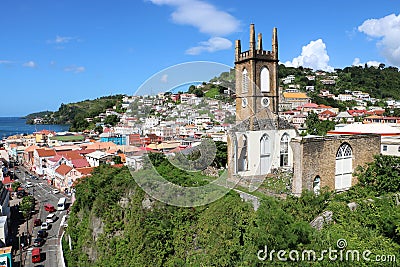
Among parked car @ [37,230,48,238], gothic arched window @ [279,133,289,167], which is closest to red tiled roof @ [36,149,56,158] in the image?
parked car @ [37,230,48,238]

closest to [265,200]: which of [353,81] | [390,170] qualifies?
[390,170]

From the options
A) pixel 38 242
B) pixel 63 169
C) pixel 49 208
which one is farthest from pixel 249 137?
pixel 63 169

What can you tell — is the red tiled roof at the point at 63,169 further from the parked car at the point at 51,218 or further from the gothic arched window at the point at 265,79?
the gothic arched window at the point at 265,79

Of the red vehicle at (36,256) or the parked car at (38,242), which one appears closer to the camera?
the red vehicle at (36,256)

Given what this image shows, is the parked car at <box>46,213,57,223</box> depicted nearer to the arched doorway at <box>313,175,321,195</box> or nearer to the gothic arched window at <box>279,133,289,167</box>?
the gothic arched window at <box>279,133,289,167</box>

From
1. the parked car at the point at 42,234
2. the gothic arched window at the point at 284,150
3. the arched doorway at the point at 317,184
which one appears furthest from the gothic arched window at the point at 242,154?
the parked car at the point at 42,234

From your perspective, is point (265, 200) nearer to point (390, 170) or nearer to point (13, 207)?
point (390, 170)
